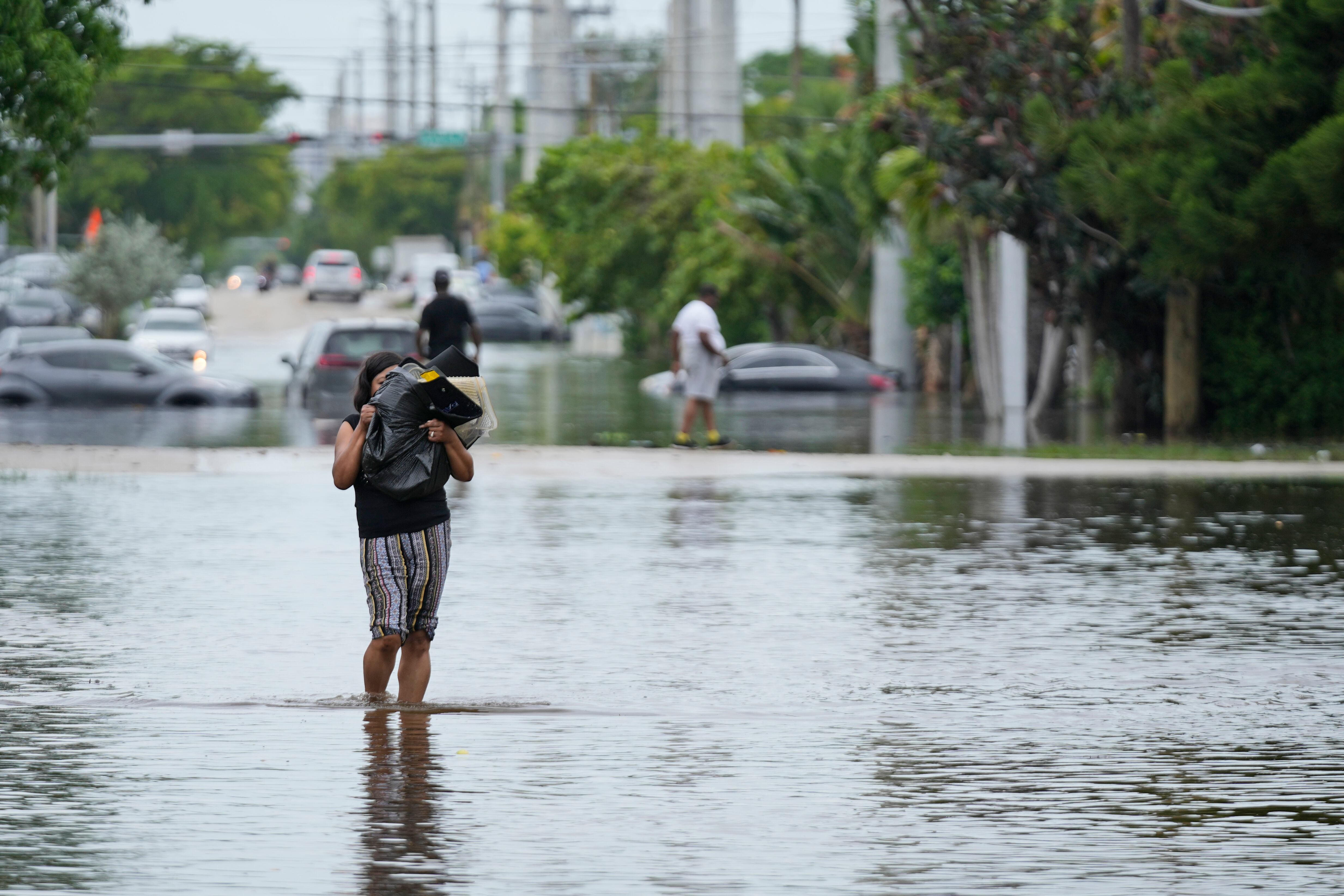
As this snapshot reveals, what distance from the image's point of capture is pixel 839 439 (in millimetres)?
27234

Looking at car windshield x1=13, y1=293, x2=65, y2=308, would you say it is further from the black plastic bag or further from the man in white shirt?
the black plastic bag

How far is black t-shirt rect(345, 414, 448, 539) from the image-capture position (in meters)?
8.74

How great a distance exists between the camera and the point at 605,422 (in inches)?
1195

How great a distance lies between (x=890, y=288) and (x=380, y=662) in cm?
3365

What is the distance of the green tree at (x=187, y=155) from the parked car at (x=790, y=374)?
59352 mm

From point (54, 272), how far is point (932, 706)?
168 ft

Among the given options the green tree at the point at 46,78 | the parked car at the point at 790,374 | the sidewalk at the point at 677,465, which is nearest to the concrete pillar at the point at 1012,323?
the parked car at the point at 790,374

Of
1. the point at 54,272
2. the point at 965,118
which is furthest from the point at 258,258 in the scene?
the point at 965,118

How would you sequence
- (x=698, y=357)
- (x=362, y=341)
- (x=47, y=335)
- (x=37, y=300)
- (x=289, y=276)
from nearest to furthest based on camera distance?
(x=698, y=357)
(x=362, y=341)
(x=47, y=335)
(x=37, y=300)
(x=289, y=276)

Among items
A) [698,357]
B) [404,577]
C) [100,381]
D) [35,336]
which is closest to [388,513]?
[404,577]

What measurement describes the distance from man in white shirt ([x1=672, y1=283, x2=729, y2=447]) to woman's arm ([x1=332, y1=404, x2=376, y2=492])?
14888mm

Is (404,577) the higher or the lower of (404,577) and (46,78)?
the lower

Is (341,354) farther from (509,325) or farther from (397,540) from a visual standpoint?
(509,325)

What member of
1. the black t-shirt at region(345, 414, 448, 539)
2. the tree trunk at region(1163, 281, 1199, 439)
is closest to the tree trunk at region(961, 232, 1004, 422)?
the tree trunk at region(1163, 281, 1199, 439)
